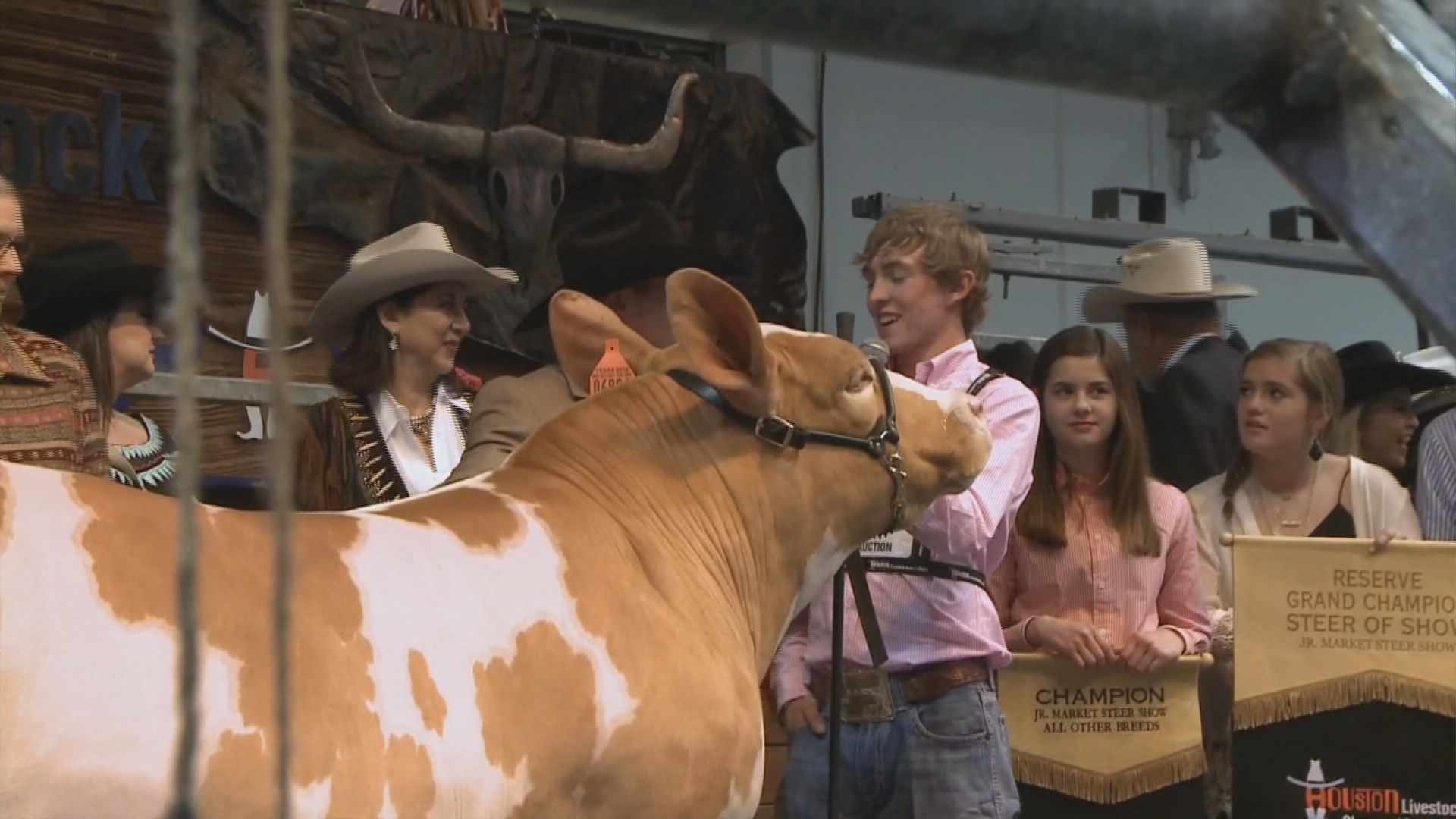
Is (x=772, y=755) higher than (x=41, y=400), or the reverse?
(x=41, y=400)

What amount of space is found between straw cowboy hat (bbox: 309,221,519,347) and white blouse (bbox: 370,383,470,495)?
0.17 meters

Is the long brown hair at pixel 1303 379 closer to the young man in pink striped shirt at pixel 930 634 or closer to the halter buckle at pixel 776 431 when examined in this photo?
the young man in pink striped shirt at pixel 930 634

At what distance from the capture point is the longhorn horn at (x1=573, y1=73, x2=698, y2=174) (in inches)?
189

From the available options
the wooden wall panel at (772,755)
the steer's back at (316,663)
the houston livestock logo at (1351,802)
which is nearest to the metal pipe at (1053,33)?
the steer's back at (316,663)

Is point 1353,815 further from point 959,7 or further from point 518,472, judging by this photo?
point 959,7

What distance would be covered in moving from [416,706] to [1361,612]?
2.18 m

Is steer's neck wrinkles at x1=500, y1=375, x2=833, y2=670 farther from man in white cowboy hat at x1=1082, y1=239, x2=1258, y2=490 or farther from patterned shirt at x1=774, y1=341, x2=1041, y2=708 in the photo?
man in white cowboy hat at x1=1082, y1=239, x2=1258, y2=490

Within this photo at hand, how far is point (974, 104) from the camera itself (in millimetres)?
6422

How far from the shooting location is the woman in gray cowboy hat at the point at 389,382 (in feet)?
9.05

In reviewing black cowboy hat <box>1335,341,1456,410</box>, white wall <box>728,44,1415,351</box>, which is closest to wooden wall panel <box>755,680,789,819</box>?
black cowboy hat <box>1335,341,1456,410</box>

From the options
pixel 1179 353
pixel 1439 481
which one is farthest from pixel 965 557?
pixel 1179 353

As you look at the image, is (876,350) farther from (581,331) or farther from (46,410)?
(46,410)

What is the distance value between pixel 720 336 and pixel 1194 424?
2.18 meters

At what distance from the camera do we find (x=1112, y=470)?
323 cm
